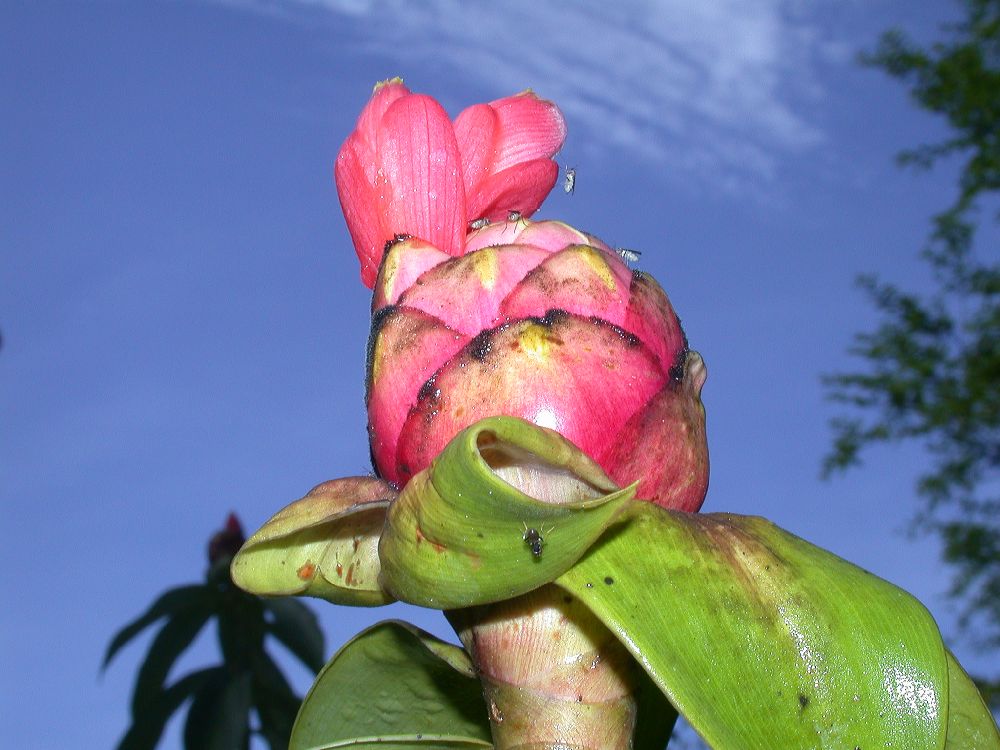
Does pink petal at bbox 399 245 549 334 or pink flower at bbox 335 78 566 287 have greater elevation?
pink flower at bbox 335 78 566 287

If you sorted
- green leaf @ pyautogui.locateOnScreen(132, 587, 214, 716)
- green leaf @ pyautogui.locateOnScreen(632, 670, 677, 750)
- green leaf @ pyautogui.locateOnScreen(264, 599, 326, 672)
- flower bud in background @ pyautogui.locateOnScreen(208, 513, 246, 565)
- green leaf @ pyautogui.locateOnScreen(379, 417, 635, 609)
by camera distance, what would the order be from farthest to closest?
flower bud in background @ pyautogui.locateOnScreen(208, 513, 246, 565) → green leaf @ pyautogui.locateOnScreen(264, 599, 326, 672) → green leaf @ pyautogui.locateOnScreen(132, 587, 214, 716) → green leaf @ pyautogui.locateOnScreen(632, 670, 677, 750) → green leaf @ pyautogui.locateOnScreen(379, 417, 635, 609)

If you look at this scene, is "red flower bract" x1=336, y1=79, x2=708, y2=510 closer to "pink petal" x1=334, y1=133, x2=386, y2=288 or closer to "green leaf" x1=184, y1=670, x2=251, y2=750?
"pink petal" x1=334, y1=133, x2=386, y2=288

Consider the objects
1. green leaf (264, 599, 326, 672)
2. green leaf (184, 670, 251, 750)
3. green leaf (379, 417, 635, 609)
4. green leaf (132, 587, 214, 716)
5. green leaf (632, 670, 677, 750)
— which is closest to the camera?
green leaf (379, 417, 635, 609)

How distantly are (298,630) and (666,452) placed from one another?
2235 mm

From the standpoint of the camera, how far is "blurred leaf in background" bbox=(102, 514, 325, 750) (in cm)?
229

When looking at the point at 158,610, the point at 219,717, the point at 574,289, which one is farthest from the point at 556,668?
the point at 158,610

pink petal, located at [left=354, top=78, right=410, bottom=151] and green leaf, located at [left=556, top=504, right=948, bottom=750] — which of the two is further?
pink petal, located at [left=354, top=78, right=410, bottom=151]

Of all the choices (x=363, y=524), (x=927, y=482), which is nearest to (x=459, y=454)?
(x=363, y=524)

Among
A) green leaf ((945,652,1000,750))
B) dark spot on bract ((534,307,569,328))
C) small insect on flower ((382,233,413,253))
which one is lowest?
green leaf ((945,652,1000,750))

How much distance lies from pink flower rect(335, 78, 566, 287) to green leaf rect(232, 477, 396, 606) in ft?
0.51

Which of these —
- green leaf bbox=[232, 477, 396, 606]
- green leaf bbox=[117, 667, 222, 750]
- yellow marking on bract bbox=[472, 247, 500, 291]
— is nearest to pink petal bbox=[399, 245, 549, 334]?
yellow marking on bract bbox=[472, 247, 500, 291]

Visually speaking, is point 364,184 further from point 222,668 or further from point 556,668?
point 222,668

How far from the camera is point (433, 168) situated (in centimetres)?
62

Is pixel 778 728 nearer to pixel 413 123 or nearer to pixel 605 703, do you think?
pixel 605 703
